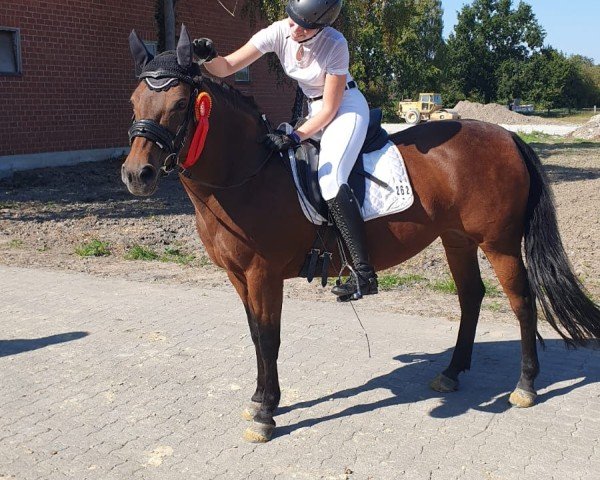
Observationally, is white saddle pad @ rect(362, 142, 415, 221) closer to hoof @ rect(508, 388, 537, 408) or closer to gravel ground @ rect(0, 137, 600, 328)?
hoof @ rect(508, 388, 537, 408)

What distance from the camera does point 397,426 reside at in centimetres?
450

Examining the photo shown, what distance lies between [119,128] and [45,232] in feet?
30.2

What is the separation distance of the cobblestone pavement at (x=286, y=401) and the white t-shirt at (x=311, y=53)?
2.32 m

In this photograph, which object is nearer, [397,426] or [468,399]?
[397,426]

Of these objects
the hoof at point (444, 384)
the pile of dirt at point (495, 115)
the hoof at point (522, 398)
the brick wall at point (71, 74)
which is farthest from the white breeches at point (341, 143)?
the pile of dirt at point (495, 115)

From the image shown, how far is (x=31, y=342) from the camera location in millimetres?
6191

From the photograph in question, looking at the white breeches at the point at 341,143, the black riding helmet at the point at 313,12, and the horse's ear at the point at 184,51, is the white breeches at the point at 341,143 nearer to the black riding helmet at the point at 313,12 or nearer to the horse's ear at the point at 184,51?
the black riding helmet at the point at 313,12

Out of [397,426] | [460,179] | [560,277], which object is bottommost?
[397,426]

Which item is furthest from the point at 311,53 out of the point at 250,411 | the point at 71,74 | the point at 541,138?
the point at 541,138

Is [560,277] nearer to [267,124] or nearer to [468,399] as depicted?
[468,399]

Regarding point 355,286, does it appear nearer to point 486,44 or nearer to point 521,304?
point 521,304

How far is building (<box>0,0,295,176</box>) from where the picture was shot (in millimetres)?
16234

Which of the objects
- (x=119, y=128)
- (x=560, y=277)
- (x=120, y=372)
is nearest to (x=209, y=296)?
(x=120, y=372)

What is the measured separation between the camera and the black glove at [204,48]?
3832mm
